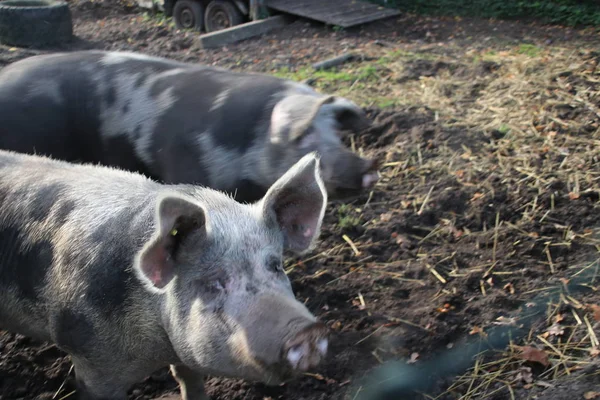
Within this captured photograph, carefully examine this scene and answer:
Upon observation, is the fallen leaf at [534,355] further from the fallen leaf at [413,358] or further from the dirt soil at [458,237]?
the fallen leaf at [413,358]

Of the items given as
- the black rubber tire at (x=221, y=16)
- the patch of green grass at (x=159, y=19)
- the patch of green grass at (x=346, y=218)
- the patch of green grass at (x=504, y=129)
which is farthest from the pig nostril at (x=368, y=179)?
the patch of green grass at (x=159, y=19)

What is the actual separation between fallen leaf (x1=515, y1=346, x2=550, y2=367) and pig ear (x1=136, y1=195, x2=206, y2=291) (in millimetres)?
2104

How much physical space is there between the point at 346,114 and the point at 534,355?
203 centimetres

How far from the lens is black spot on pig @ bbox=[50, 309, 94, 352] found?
11.1 feet

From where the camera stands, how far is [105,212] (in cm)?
349

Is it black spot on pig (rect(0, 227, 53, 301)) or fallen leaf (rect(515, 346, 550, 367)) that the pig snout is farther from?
fallen leaf (rect(515, 346, 550, 367))

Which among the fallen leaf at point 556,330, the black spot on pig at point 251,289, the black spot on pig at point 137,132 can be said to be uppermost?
the black spot on pig at point 251,289

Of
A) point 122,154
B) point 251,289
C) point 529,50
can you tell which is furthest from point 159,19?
point 251,289

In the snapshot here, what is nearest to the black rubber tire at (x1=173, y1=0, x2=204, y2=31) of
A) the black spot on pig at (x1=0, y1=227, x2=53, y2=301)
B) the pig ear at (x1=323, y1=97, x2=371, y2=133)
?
the pig ear at (x1=323, y1=97, x2=371, y2=133)

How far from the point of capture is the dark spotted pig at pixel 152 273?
2.88 metres

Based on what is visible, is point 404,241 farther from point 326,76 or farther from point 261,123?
point 326,76

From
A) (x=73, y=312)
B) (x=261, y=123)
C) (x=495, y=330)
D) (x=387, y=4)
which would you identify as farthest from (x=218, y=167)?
(x=387, y=4)

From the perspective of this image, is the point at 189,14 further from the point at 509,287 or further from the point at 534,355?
the point at 534,355

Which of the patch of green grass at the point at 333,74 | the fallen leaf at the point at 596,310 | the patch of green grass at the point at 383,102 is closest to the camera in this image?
the fallen leaf at the point at 596,310
